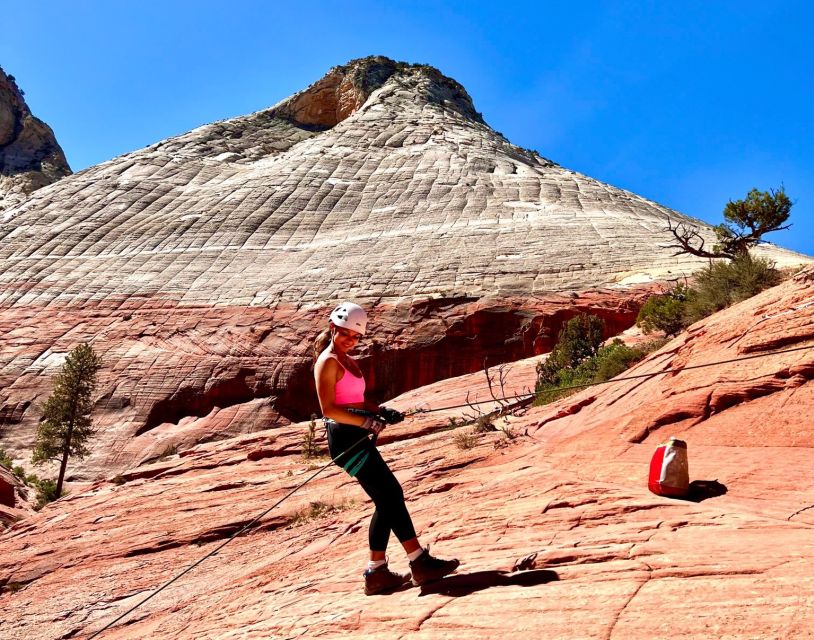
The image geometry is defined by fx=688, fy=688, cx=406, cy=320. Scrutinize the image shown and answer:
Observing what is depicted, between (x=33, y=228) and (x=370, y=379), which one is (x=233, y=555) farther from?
(x=33, y=228)

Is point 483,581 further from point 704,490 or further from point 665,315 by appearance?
point 665,315

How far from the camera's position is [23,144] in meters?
93.1

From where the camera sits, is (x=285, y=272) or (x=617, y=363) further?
(x=285, y=272)

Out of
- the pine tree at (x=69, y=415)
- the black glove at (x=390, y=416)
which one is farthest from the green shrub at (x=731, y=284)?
the pine tree at (x=69, y=415)

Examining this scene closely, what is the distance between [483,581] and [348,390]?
1766 mm

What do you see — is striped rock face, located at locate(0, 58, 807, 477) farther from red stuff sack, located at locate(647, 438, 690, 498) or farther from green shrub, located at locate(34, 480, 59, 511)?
red stuff sack, located at locate(647, 438, 690, 498)

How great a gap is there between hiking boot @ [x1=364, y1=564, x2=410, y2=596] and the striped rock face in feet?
64.3

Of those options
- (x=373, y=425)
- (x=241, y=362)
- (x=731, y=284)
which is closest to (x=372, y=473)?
(x=373, y=425)

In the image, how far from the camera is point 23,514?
18.3 metres

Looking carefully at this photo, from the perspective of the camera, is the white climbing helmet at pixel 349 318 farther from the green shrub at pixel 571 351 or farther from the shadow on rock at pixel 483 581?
the green shrub at pixel 571 351

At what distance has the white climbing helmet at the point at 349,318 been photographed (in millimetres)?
5539

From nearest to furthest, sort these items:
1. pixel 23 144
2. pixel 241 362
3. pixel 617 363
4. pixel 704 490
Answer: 1. pixel 704 490
2. pixel 617 363
3. pixel 241 362
4. pixel 23 144

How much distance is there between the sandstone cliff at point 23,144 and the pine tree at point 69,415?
6453cm

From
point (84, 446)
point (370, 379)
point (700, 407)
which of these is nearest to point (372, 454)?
point (700, 407)
